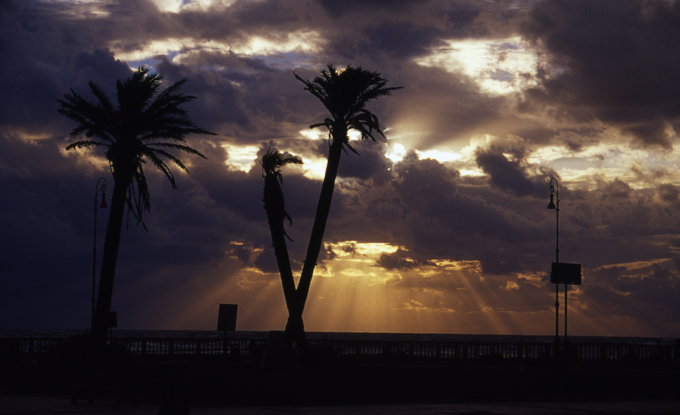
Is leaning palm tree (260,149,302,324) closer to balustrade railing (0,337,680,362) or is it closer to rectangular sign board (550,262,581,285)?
balustrade railing (0,337,680,362)

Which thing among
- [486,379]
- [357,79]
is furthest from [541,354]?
[357,79]

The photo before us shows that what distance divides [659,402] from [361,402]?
8.59m

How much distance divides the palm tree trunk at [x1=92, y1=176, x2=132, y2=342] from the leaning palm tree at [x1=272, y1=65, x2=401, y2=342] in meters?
9.45

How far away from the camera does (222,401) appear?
18.3m

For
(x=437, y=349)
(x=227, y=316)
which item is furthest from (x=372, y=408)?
(x=437, y=349)

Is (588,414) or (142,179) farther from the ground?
(142,179)

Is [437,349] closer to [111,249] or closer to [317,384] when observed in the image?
[317,384]

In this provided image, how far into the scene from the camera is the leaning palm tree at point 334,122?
37.8 meters

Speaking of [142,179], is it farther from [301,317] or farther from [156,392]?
[156,392]

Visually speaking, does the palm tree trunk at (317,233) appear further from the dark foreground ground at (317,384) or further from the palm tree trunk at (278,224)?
the dark foreground ground at (317,384)

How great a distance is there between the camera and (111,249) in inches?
1393

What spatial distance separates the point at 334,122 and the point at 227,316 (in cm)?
1516

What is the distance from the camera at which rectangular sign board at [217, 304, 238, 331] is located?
1058 inches

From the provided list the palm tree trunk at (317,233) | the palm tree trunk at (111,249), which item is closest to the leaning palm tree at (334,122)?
the palm tree trunk at (317,233)
